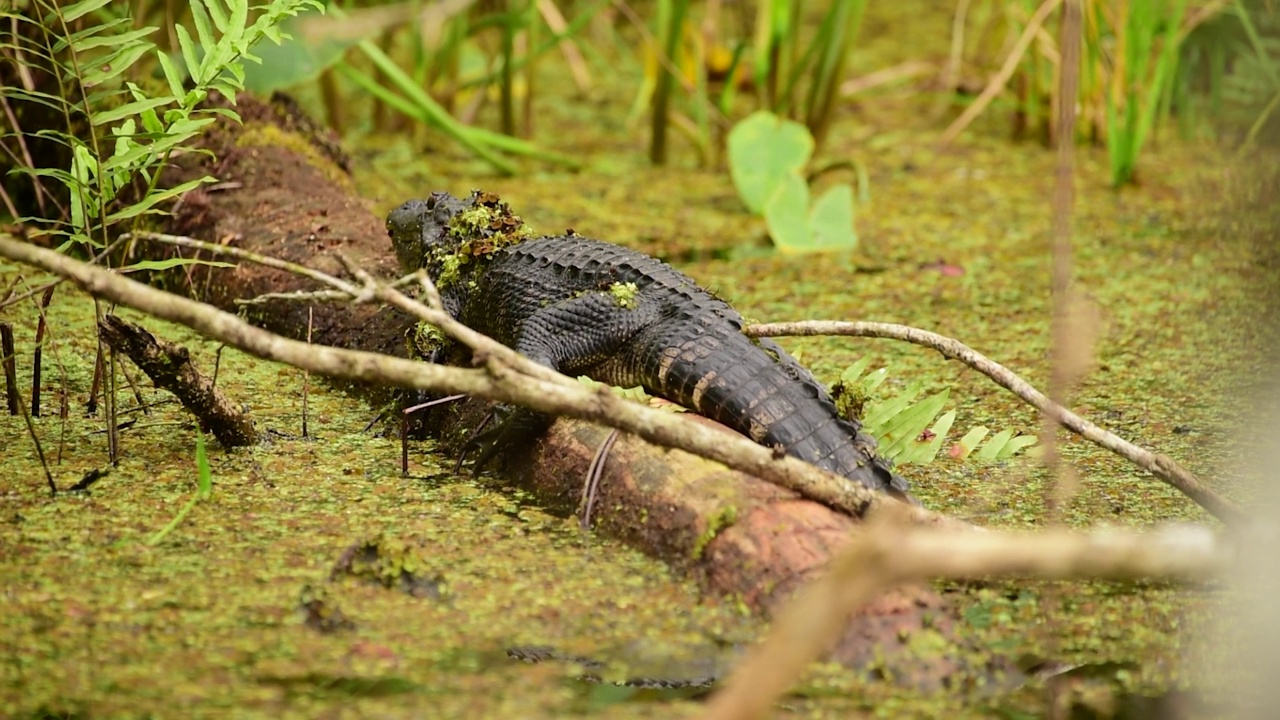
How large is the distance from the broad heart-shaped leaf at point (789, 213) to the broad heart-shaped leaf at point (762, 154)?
156 mm

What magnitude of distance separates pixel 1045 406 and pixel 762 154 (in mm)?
2188

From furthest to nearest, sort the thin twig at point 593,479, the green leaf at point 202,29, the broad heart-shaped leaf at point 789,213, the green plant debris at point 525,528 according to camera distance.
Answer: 1. the broad heart-shaped leaf at point 789,213
2. the green leaf at point 202,29
3. the thin twig at point 593,479
4. the green plant debris at point 525,528

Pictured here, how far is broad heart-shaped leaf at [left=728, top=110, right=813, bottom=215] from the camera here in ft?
13.4

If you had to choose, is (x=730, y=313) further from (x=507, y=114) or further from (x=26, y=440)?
(x=507, y=114)

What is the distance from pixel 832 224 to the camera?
3828 millimetres

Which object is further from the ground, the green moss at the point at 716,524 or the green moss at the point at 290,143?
the green moss at the point at 290,143

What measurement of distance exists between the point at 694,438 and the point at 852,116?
3702 mm

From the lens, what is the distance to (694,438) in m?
1.87

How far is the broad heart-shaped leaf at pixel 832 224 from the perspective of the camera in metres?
3.80

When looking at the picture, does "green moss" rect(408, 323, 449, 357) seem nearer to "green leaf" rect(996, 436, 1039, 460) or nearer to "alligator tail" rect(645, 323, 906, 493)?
"alligator tail" rect(645, 323, 906, 493)

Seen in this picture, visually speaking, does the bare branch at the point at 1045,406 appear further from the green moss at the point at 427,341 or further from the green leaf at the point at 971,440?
the green moss at the point at 427,341

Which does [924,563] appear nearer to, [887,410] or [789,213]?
[887,410]

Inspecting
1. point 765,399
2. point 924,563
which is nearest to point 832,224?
point 765,399

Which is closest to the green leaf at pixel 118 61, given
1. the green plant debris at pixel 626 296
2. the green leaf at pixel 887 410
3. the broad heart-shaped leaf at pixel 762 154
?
the green plant debris at pixel 626 296
